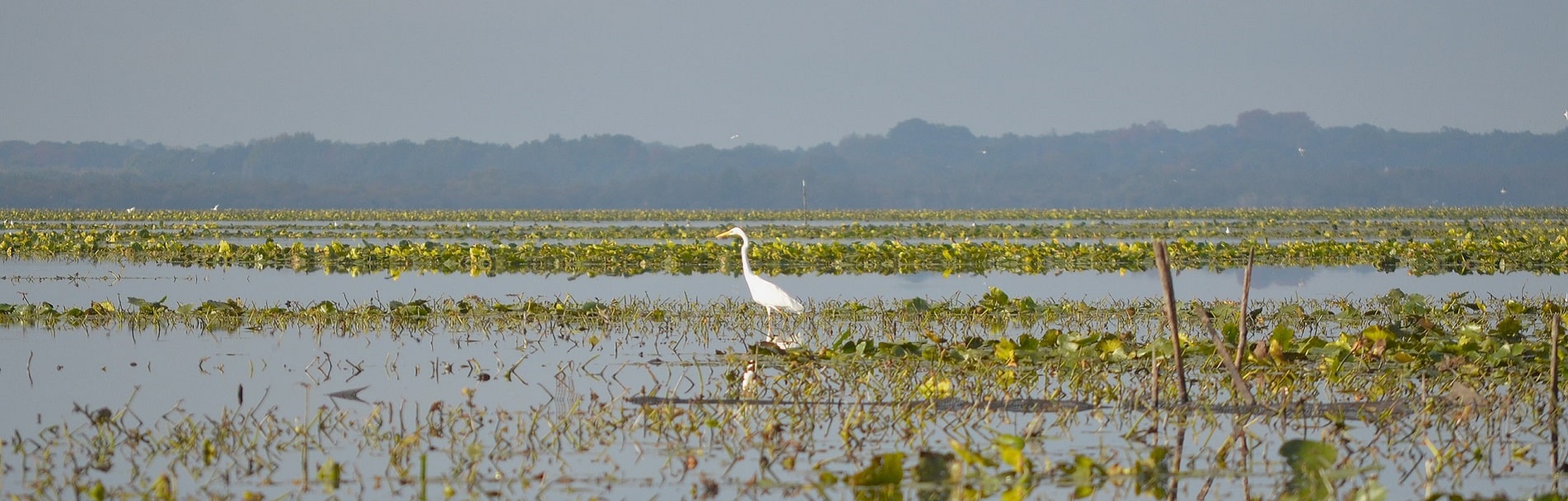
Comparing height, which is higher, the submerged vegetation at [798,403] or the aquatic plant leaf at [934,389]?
the aquatic plant leaf at [934,389]

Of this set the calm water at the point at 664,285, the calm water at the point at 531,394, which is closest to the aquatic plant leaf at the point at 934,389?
the calm water at the point at 531,394

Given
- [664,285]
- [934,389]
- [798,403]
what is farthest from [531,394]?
[664,285]

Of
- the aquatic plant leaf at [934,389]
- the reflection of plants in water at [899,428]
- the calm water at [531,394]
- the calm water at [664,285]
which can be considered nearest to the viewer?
the reflection of plants in water at [899,428]

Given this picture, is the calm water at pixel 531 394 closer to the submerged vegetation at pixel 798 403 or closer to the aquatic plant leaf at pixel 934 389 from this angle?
the submerged vegetation at pixel 798 403

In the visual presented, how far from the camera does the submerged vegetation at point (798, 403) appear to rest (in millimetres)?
6594

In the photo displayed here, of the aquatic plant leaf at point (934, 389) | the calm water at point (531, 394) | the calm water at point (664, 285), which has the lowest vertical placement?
the calm water at point (664, 285)

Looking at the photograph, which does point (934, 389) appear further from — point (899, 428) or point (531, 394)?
point (531, 394)

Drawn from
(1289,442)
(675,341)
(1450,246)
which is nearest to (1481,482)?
(1289,442)

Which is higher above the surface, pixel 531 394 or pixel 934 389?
pixel 934 389

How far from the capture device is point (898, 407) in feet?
27.2

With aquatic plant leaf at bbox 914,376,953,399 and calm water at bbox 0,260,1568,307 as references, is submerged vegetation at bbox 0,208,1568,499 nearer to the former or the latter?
aquatic plant leaf at bbox 914,376,953,399

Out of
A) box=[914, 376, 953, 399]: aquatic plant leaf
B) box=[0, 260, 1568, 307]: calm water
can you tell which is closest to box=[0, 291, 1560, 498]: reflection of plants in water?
box=[914, 376, 953, 399]: aquatic plant leaf

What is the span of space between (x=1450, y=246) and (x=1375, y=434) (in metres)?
20.3

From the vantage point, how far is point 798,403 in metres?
8.38
